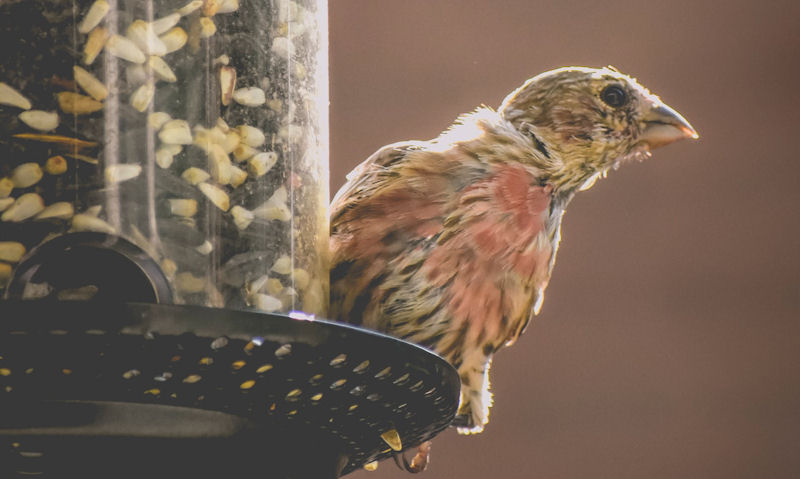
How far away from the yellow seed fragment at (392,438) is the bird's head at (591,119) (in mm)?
1102

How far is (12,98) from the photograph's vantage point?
2312mm

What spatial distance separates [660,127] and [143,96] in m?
1.60

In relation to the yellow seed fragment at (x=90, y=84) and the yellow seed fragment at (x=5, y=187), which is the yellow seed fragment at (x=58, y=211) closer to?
the yellow seed fragment at (x=5, y=187)

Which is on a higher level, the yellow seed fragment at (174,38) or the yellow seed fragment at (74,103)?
the yellow seed fragment at (174,38)

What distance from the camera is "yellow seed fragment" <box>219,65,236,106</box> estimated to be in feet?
8.15

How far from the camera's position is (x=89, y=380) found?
6.64ft

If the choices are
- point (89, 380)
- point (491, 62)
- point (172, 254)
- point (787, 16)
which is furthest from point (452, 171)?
point (787, 16)

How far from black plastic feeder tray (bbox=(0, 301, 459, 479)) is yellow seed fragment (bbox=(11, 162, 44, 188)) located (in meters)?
0.39

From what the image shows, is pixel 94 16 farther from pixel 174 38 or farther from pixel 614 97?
pixel 614 97

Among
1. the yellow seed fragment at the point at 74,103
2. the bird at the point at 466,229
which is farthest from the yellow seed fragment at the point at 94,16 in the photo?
the bird at the point at 466,229

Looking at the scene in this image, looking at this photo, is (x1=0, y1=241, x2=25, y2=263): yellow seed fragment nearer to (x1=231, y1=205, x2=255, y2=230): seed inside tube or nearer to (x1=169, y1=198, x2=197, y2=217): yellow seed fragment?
(x1=169, y1=198, x2=197, y2=217): yellow seed fragment

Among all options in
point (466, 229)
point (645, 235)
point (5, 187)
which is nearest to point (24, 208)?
point (5, 187)

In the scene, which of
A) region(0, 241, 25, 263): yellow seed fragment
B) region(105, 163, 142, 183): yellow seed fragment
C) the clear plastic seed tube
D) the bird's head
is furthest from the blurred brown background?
region(0, 241, 25, 263): yellow seed fragment

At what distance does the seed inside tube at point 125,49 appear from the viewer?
7.69 ft
